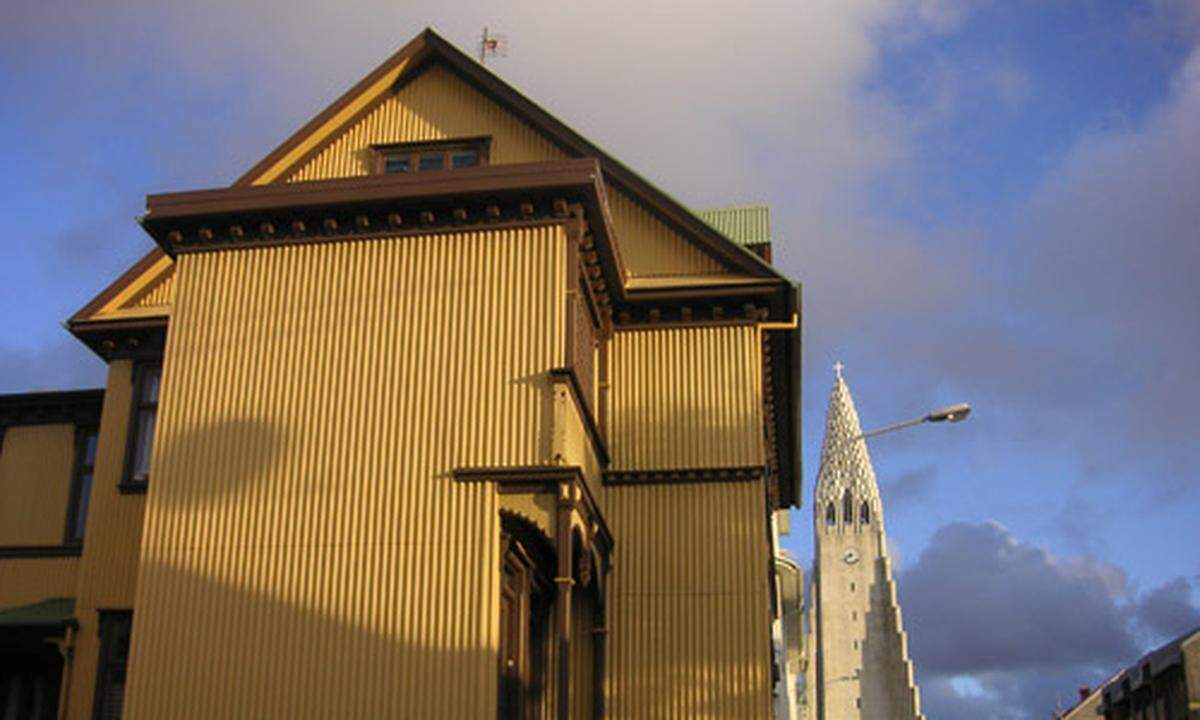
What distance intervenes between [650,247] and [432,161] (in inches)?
174

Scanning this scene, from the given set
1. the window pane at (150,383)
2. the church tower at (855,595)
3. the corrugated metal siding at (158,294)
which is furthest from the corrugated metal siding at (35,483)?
the church tower at (855,595)

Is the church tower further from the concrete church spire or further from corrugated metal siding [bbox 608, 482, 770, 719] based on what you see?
corrugated metal siding [bbox 608, 482, 770, 719]

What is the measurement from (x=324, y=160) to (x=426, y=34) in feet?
10.2

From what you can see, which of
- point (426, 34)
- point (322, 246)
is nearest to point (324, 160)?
point (426, 34)

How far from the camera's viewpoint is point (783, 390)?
28.3m

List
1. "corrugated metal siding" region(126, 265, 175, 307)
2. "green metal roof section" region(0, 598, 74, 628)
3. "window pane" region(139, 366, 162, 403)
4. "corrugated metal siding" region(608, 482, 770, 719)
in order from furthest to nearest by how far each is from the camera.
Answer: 1. "corrugated metal siding" region(126, 265, 175, 307)
2. "window pane" region(139, 366, 162, 403)
3. "green metal roof section" region(0, 598, 74, 628)
4. "corrugated metal siding" region(608, 482, 770, 719)

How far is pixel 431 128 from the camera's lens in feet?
85.7

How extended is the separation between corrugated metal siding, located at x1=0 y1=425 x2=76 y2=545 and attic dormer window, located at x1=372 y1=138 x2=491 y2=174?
28.3 ft

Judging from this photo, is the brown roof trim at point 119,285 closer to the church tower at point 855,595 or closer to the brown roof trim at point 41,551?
the brown roof trim at point 41,551

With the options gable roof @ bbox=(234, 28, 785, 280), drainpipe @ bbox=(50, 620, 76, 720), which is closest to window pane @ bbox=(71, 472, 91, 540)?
drainpipe @ bbox=(50, 620, 76, 720)

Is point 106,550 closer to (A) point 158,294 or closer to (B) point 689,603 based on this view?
(A) point 158,294

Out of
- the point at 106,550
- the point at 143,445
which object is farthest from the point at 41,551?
the point at 143,445

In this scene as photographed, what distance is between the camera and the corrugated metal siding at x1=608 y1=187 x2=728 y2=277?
25.5 metres

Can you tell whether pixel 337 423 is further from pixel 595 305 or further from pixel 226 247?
pixel 595 305
